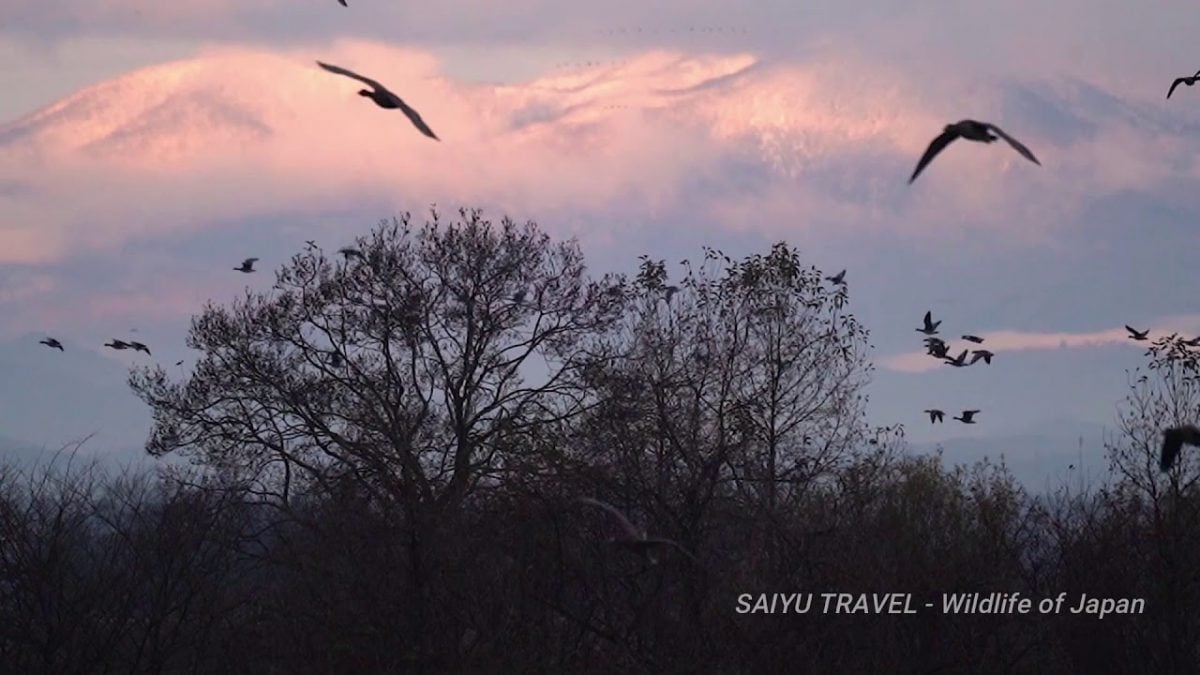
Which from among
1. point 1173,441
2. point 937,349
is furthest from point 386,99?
point 937,349

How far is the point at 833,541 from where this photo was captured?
52.2 feet

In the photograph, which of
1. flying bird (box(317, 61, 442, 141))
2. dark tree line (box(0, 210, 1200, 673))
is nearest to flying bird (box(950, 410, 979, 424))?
dark tree line (box(0, 210, 1200, 673))

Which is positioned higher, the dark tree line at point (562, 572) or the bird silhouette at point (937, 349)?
the bird silhouette at point (937, 349)

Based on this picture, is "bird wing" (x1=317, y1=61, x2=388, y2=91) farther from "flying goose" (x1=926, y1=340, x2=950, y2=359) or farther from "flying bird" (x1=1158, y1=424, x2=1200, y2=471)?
"flying goose" (x1=926, y1=340, x2=950, y2=359)

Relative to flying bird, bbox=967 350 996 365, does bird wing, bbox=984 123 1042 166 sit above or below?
below

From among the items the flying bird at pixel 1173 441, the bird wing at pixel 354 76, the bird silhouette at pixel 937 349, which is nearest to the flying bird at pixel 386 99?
the bird wing at pixel 354 76

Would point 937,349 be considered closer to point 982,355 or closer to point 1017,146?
point 982,355

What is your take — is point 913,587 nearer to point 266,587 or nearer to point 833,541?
point 833,541

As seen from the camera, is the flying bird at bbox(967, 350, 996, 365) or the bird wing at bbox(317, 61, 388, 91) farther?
the flying bird at bbox(967, 350, 996, 365)

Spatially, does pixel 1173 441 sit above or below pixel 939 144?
below

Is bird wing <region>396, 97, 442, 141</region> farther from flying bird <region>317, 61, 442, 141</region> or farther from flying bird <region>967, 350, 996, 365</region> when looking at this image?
flying bird <region>967, 350, 996, 365</region>

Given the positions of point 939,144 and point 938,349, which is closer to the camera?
point 939,144

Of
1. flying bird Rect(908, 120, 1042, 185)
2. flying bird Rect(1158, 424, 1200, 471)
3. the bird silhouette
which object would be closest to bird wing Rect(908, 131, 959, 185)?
flying bird Rect(908, 120, 1042, 185)

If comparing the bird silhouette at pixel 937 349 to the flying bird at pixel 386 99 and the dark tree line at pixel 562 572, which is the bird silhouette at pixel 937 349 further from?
the flying bird at pixel 386 99
